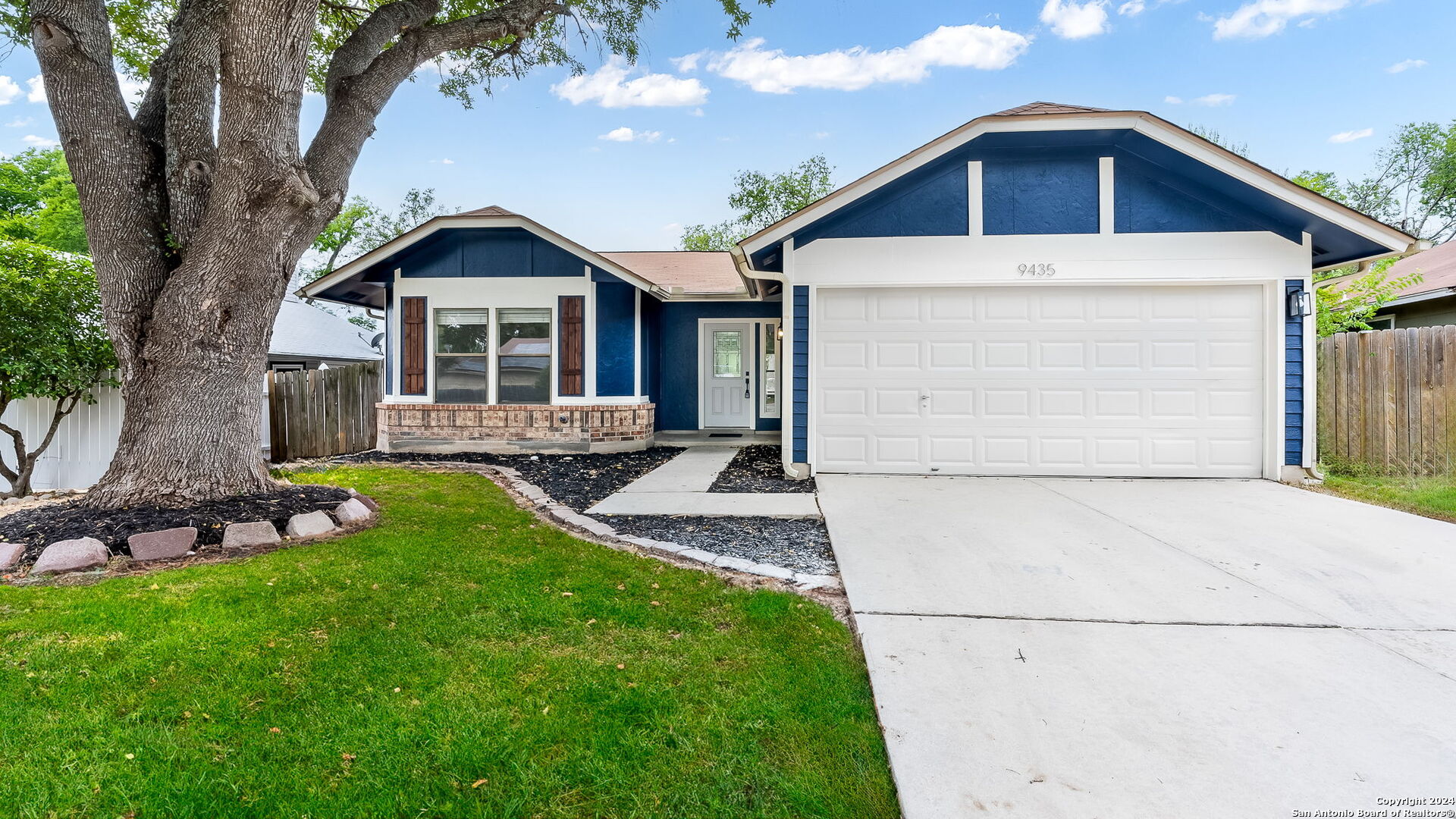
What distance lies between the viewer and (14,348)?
22.5 ft

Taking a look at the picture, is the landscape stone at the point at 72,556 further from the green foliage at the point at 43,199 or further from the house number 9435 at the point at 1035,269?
the green foliage at the point at 43,199

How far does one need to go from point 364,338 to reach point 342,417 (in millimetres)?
10542

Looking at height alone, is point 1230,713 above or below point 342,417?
below

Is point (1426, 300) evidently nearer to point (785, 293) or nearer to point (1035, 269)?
point (1035, 269)

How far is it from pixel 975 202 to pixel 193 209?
688 centimetres

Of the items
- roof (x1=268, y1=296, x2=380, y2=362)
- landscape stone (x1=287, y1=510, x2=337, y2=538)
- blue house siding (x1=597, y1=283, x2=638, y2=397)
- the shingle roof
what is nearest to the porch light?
the shingle roof

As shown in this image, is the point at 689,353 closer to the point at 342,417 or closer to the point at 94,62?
the point at 342,417

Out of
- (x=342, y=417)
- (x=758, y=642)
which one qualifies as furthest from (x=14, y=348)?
(x=758, y=642)

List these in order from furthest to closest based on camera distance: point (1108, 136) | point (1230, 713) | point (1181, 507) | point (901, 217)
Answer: point (901, 217) → point (1108, 136) → point (1181, 507) → point (1230, 713)

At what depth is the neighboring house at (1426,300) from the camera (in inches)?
376

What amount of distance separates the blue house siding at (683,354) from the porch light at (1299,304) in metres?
6.67

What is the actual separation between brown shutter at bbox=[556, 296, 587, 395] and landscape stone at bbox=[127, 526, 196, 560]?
5.51 meters

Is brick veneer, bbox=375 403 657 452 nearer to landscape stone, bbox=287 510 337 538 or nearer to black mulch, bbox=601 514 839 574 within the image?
black mulch, bbox=601 514 839 574

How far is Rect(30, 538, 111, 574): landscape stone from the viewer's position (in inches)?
134
